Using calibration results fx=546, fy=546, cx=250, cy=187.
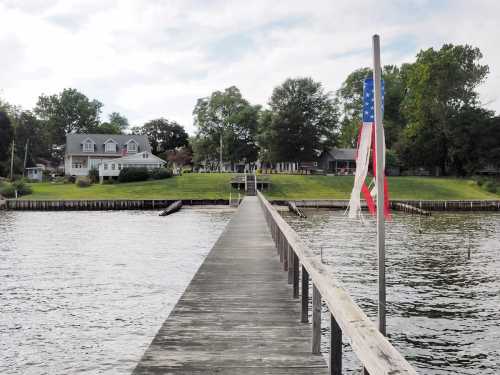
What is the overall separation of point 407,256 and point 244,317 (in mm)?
18070

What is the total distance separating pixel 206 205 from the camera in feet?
208

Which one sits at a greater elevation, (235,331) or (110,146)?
(110,146)

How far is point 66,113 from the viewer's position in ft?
421

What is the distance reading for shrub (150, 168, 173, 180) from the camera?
80.6 m

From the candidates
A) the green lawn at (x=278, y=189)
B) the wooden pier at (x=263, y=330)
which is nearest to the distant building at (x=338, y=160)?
the green lawn at (x=278, y=189)

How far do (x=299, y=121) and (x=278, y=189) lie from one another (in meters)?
24.0

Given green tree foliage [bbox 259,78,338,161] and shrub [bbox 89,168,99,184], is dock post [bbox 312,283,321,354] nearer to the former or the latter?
shrub [bbox 89,168,99,184]

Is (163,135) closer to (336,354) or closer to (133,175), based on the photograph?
(133,175)

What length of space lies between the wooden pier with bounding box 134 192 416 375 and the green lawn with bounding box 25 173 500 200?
183 feet

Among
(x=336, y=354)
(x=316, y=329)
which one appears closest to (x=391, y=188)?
(x=316, y=329)

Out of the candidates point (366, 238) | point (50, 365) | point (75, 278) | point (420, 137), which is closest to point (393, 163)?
point (420, 137)

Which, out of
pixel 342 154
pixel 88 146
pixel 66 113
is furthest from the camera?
pixel 66 113

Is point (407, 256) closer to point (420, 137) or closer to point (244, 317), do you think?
point (244, 317)

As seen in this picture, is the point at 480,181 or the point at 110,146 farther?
the point at 110,146
